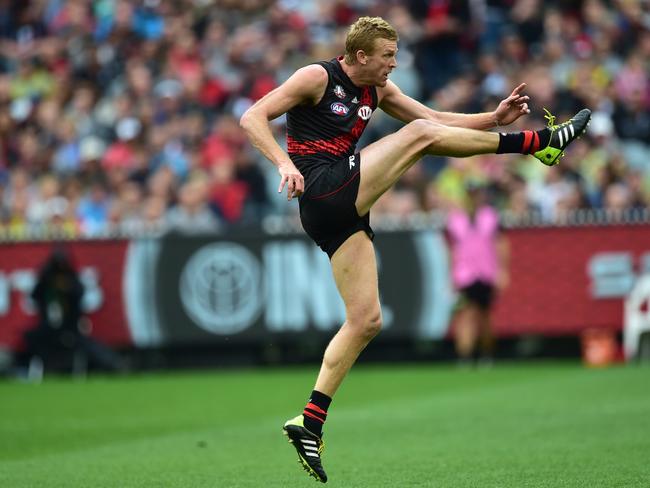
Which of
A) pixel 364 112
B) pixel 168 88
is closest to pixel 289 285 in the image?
pixel 168 88

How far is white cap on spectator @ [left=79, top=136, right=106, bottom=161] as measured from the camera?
66.5 ft

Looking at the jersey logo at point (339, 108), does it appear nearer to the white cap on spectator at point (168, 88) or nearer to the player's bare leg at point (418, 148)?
the player's bare leg at point (418, 148)

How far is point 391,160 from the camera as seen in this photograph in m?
7.27

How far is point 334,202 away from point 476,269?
9.87m

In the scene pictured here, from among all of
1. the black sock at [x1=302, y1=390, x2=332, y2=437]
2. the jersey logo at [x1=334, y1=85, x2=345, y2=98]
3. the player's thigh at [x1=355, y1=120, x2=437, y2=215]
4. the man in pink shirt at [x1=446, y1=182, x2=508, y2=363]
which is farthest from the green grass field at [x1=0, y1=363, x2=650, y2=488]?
the jersey logo at [x1=334, y1=85, x2=345, y2=98]

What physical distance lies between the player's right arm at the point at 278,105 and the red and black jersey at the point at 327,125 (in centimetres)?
10

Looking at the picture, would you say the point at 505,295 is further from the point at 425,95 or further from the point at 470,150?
the point at 470,150

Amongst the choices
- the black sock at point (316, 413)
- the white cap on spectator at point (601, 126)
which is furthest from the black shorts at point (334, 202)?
the white cap on spectator at point (601, 126)

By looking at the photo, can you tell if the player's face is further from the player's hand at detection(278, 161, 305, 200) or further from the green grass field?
the green grass field

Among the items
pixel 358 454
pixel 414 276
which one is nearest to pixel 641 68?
pixel 414 276

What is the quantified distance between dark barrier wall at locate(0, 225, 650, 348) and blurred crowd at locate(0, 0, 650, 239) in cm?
39

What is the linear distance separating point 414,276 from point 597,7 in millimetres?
5482

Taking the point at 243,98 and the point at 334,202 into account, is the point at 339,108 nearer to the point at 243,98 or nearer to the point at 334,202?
the point at 334,202

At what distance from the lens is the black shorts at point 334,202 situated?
7.24 m
